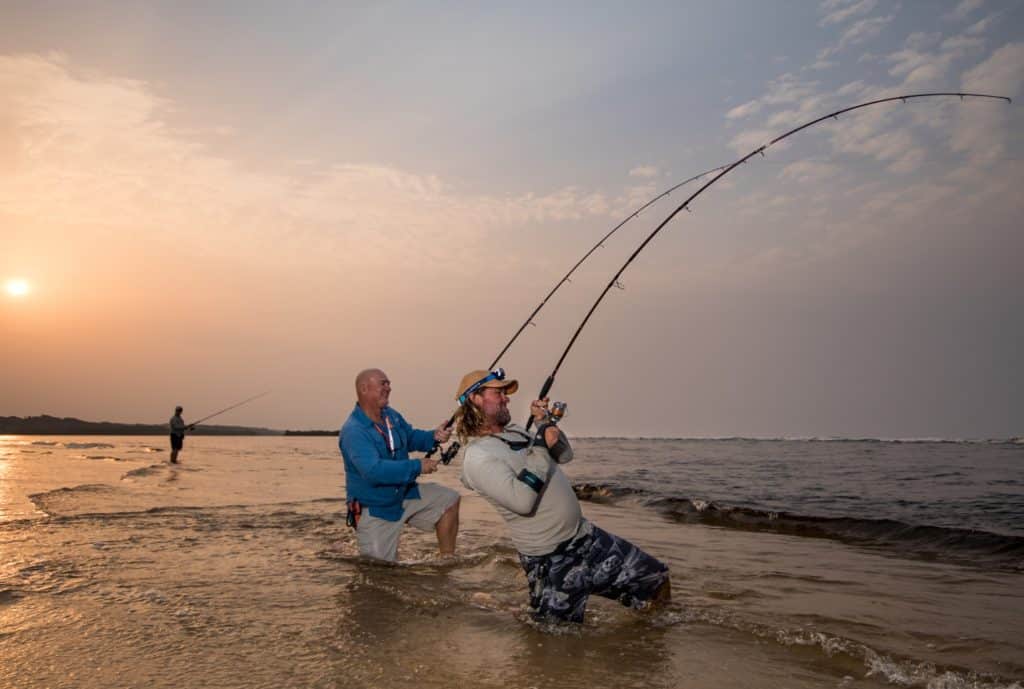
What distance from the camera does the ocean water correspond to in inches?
155

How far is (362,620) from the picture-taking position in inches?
196

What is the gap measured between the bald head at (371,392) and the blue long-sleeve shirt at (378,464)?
0.08 metres

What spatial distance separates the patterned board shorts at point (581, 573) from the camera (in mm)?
4754

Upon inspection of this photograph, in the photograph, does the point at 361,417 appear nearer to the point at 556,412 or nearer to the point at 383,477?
the point at 383,477

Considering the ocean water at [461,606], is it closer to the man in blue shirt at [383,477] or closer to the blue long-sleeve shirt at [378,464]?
the man in blue shirt at [383,477]

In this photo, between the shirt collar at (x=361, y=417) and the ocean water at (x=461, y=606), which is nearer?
the ocean water at (x=461, y=606)

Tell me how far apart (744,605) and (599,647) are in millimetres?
2022

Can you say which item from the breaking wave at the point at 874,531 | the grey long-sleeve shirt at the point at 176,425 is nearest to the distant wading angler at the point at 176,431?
the grey long-sleeve shirt at the point at 176,425

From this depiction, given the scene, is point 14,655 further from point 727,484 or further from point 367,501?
point 727,484

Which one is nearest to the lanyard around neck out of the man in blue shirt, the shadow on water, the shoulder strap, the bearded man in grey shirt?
the man in blue shirt

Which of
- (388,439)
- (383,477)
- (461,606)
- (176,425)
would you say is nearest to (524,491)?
(461,606)

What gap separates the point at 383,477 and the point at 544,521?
6.80 ft

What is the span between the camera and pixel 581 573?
15.6ft

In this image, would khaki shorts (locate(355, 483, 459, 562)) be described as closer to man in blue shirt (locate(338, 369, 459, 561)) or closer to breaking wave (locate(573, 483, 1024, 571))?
man in blue shirt (locate(338, 369, 459, 561))
